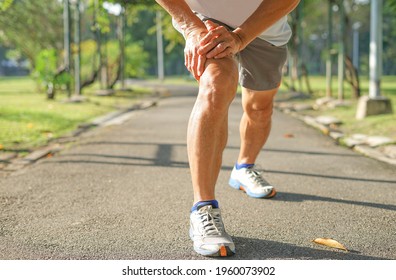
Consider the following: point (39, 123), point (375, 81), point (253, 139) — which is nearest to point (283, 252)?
point (253, 139)

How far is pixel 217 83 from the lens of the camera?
8.75 feet

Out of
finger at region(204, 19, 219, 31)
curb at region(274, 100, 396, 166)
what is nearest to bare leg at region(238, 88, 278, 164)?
finger at region(204, 19, 219, 31)

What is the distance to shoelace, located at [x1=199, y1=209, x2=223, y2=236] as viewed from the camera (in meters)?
2.58

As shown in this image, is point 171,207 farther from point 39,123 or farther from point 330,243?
point 39,123

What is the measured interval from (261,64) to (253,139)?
0.64m

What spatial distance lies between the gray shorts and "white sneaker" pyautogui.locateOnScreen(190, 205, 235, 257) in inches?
41.1

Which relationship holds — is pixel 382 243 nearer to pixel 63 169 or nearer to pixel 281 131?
pixel 63 169

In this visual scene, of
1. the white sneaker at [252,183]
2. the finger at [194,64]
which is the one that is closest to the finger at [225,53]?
the finger at [194,64]

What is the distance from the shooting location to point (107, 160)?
534 cm

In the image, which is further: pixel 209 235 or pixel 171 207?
pixel 171 207

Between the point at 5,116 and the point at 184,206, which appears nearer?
the point at 184,206

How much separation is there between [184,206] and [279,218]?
0.63 metres

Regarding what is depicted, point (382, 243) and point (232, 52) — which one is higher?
point (232, 52)
